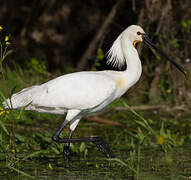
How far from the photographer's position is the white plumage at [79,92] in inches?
218

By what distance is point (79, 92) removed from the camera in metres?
5.56

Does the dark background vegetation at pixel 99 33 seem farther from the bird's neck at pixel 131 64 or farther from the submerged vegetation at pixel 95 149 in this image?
the bird's neck at pixel 131 64

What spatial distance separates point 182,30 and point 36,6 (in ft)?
19.6

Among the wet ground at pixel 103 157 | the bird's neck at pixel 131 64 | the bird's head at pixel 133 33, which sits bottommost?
the wet ground at pixel 103 157

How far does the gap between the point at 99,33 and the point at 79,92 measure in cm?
627

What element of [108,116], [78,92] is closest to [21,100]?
[78,92]

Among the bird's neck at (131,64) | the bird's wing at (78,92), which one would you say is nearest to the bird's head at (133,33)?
the bird's neck at (131,64)

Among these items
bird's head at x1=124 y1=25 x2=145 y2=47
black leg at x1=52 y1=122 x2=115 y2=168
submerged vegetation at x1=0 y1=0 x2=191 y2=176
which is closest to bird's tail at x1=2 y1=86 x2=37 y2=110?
submerged vegetation at x1=0 y1=0 x2=191 y2=176

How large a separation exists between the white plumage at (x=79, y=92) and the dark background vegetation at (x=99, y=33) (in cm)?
70

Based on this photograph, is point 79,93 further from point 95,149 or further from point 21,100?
point 95,149

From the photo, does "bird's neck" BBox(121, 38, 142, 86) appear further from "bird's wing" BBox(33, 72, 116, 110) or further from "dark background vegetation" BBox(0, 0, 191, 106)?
"dark background vegetation" BBox(0, 0, 191, 106)

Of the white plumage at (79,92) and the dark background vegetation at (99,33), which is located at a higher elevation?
the dark background vegetation at (99,33)

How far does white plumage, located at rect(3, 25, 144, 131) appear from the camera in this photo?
18.1ft

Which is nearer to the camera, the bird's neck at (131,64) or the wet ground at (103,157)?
the wet ground at (103,157)
